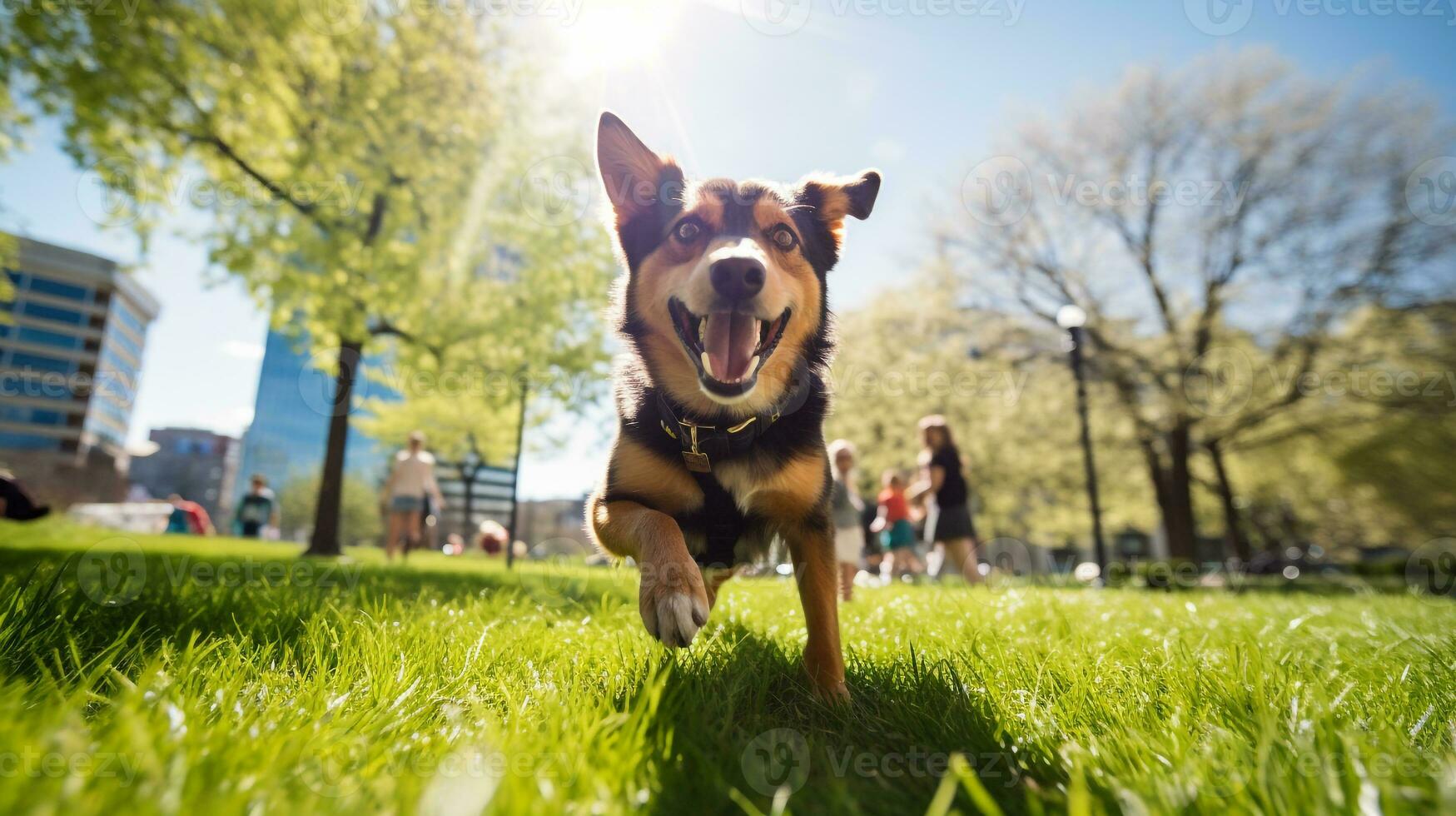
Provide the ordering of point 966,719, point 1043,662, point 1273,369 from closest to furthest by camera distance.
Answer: point 966,719 → point 1043,662 → point 1273,369

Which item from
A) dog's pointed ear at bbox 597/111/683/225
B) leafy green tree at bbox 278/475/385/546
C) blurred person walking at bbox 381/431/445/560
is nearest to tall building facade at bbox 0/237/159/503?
leafy green tree at bbox 278/475/385/546

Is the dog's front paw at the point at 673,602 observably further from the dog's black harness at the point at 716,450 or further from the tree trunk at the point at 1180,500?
the tree trunk at the point at 1180,500

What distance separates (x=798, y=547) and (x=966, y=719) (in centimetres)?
122

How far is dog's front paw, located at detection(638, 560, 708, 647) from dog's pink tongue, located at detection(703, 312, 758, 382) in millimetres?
995

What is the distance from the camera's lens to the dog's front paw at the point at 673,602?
2119 mm

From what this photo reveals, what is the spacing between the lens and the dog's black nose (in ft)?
9.24

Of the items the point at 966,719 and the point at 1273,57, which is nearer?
the point at 966,719

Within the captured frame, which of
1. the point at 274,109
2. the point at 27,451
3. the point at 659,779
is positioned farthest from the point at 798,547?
the point at 27,451

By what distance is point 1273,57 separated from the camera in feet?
61.5

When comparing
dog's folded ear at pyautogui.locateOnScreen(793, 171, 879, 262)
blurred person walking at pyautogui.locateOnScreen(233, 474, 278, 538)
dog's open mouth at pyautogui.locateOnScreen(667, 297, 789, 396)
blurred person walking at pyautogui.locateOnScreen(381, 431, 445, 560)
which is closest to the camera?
dog's open mouth at pyautogui.locateOnScreen(667, 297, 789, 396)

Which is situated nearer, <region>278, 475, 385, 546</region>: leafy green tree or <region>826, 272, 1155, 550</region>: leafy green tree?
<region>826, 272, 1155, 550</region>: leafy green tree

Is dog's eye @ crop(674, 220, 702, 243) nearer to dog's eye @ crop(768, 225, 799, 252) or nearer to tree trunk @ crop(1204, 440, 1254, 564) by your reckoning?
dog's eye @ crop(768, 225, 799, 252)

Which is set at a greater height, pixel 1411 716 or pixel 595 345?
pixel 595 345

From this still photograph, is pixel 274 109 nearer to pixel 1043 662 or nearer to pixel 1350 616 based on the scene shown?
pixel 1043 662
